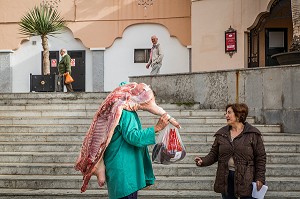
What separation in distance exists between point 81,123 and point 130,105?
23.7 ft

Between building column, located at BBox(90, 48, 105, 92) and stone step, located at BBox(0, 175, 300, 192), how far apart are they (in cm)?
1564

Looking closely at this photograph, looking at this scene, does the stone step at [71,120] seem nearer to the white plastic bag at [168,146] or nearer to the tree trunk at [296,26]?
the tree trunk at [296,26]

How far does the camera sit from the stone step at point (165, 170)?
8.90 meters

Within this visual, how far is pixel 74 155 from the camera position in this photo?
9.57 meters

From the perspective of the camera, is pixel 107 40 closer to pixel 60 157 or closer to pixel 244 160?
pixel 60 157

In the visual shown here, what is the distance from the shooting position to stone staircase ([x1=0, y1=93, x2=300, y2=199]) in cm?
841

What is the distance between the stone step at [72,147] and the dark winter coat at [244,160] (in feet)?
13.9

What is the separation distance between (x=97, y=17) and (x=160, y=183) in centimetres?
1687

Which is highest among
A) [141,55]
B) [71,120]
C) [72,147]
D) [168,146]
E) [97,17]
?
[97,17]

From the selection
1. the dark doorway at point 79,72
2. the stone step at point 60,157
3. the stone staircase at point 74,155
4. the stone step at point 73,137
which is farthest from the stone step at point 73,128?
the dark doorway at point 79,72

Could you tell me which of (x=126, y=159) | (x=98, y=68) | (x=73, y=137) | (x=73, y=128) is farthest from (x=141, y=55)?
(x=126, y=159)

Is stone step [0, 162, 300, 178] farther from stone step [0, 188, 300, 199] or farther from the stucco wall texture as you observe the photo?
the stucco wall texture

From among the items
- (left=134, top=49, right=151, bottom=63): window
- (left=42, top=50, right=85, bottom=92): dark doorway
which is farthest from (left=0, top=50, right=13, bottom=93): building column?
(left=134, top=49, right=151, bottom=63): window

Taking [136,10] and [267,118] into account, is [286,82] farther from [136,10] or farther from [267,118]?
[136,10]
